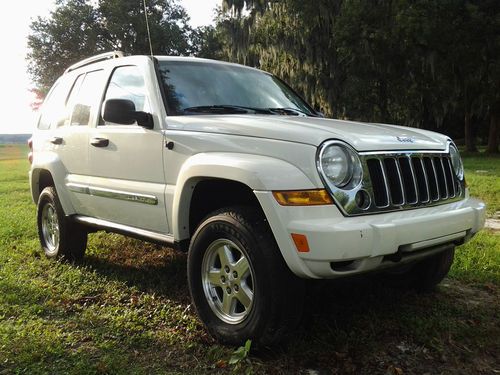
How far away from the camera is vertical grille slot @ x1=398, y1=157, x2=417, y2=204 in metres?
2.98

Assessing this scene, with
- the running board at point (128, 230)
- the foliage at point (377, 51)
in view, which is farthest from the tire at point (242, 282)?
the foliage at point (377, 51)

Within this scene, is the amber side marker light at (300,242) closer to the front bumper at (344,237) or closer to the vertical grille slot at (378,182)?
the front bumper at (344,237)

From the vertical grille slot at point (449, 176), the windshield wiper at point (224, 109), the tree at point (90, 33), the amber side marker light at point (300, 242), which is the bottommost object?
the amber side marker light at point (300, 242)

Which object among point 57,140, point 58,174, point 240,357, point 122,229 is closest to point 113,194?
point 122,229

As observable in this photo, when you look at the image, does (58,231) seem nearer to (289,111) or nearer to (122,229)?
(122,229)

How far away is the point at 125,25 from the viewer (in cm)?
2667

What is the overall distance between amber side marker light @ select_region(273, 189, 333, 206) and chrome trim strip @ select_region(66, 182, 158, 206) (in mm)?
1253

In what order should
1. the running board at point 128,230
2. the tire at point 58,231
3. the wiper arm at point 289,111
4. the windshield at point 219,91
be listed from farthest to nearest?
the tire at point 58,231 < the wiper arm at point 289,111 < the windshield at point 219,91 < the running board at point 128,230

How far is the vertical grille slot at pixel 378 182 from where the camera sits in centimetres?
281

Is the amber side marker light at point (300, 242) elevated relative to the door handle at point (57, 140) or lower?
lower

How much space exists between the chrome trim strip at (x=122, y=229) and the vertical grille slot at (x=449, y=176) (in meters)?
1.92

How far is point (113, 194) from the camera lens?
400 cm

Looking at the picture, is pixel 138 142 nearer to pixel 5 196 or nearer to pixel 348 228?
pixel 348 228

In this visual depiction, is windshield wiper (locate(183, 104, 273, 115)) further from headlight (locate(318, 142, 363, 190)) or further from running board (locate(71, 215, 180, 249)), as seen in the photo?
headlight (locate(318, 142, 363, 190))
